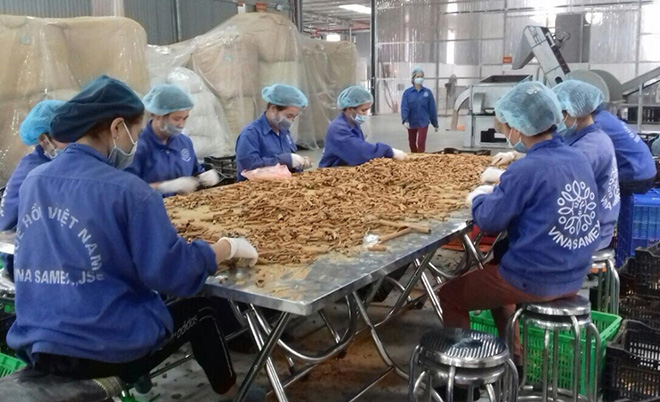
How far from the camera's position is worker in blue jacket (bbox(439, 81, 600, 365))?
8.29 feet

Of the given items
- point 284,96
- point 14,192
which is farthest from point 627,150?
point 14,192

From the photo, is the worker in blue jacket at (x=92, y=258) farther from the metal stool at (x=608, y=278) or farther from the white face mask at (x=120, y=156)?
the metal stool at (x=608, y=278)

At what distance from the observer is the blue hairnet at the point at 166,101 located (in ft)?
11.9

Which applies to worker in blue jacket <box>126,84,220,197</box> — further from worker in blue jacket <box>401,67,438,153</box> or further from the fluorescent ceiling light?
the fluorescent ceiling light

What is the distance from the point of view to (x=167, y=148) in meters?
3.90

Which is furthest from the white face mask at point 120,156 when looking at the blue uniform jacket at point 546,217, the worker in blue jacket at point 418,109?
the worker in blue jacket at point 418,109

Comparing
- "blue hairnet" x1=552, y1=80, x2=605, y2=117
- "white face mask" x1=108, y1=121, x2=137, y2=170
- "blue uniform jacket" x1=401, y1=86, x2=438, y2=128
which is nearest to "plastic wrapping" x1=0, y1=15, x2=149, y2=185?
"blue uniform jacket" x1=401, y1=86, x2=438, y2=128

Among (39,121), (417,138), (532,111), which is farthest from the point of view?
(417,138)

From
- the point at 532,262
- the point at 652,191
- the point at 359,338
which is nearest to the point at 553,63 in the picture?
the point at 652,191

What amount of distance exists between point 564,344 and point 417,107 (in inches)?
299

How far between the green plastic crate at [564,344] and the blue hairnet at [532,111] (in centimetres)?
97

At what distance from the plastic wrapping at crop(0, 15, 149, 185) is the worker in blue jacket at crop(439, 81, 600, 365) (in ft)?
18.6

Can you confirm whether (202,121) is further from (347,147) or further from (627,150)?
(627,150)

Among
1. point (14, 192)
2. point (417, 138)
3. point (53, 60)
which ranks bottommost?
point (417, 138)
